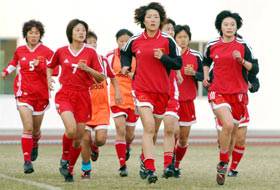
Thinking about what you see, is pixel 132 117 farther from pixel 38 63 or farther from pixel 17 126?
pixel 17 126

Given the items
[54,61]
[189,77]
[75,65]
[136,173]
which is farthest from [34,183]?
[189,77]

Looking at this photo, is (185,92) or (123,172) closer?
(123,172)

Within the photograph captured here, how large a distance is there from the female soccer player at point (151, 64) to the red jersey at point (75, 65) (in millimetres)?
408

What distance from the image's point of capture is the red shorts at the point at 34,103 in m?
16.5

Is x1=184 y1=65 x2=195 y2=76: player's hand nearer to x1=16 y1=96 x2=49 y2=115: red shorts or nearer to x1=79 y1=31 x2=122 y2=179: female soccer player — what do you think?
x1=79 y1=31 x2=122 y2=179: female soccer player

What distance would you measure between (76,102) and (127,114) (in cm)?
232

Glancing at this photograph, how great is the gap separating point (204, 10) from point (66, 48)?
18.0 meters

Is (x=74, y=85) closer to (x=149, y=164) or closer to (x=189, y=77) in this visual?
(x=149, y=164)

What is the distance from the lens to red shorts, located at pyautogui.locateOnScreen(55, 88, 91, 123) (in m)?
14.2

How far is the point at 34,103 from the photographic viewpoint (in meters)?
16.6

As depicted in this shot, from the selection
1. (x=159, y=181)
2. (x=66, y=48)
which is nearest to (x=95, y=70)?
(x=66, y=48)

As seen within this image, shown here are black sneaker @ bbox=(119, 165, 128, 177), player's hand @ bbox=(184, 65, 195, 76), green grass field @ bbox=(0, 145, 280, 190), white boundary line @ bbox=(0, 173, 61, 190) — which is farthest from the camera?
player's hand @ bbox=(184, 65, 195, 76)

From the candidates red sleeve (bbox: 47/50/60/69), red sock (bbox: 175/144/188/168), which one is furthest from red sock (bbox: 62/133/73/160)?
red sock (bbox: 175/144/188/168)

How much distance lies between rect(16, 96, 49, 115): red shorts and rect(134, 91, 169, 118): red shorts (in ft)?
9.22
